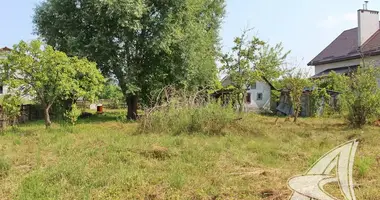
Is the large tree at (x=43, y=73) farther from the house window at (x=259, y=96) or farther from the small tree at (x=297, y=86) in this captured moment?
the house window at (x=259, y=96)

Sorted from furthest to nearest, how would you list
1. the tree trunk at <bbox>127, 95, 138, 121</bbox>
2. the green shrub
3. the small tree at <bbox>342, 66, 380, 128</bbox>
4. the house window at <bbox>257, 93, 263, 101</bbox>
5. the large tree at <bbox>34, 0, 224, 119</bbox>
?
the house window at <bbox>257, 93, 263, 101</bbox> < the tree trunk at <bbox>127, 95, 138, 121</bbox> < the large tree at <bbox>34, 0, 224, 119</bbox> < the small tree at <bbox>342, 66, 380, 128</bbox> < the green shrub

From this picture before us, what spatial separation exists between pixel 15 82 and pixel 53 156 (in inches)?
190

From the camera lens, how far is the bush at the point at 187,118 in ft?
34.1

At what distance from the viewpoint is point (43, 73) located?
439 inches

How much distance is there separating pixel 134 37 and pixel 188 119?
26.3 ft

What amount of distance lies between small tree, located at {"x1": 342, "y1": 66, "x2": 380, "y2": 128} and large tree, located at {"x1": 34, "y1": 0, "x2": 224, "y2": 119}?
25.9ft

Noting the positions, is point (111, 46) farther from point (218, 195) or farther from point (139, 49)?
point (218, 195)

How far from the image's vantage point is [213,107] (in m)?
10.7

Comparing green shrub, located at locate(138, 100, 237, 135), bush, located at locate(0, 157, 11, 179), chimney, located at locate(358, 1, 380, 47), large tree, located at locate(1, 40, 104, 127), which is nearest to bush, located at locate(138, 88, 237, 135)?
green shrub, located at locate(138, 100, 237, 135)

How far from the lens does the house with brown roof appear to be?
964 inches

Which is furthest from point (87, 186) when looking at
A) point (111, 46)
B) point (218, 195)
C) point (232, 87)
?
point (232, 87)

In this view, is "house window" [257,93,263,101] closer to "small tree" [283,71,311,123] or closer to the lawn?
"small tree" [283,71,311,123]

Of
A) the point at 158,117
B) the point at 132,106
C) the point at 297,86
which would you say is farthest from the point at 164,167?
the point at 297,86

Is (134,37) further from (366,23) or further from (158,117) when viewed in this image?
(366,23)
